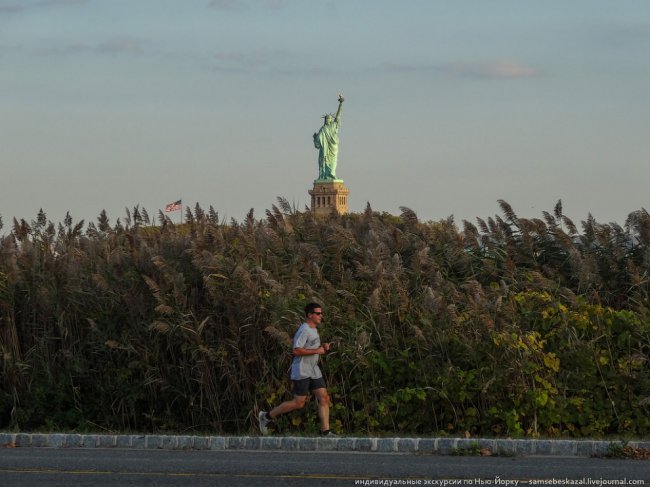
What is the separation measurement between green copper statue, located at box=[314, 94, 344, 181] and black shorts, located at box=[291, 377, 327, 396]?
12886cm

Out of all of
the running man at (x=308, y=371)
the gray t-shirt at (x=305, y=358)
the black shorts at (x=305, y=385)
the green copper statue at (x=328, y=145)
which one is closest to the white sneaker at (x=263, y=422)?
the running man at (x=308, y=371)

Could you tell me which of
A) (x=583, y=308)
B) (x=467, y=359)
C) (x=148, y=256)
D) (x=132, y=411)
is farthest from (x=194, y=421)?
(x=583, y=308)

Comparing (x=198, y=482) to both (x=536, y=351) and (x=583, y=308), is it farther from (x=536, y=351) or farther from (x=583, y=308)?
(x=583, y=308)

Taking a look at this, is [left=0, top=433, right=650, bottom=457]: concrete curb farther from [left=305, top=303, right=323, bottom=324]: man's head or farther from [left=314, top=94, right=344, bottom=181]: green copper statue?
[left=314, top=94, right=344, bottom=181]: green copper statue

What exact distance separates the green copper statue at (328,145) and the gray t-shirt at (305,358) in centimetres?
12894

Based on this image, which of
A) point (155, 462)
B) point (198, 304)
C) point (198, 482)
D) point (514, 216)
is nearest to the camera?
point (198, 482)

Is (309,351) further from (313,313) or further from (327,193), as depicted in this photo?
(327,193)

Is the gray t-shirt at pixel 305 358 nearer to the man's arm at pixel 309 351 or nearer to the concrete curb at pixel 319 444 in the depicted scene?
the man's arm at pixel 309 351

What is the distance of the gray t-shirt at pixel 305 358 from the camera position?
1512 centimetres

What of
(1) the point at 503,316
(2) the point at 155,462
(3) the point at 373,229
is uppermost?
(3) the point at 373,229

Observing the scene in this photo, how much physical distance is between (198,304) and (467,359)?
367 cm

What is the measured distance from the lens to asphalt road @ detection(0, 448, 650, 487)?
1096cm

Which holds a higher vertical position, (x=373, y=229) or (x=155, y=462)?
(x=373, y=229)

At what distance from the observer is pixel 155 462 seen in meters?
12.6
